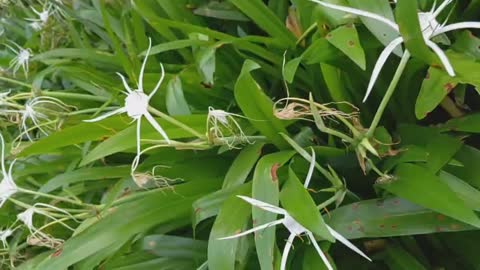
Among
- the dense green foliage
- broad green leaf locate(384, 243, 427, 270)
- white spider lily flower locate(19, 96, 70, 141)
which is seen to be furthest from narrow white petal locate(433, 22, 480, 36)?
white spider lily flower locate(19, 96, 70, 141)

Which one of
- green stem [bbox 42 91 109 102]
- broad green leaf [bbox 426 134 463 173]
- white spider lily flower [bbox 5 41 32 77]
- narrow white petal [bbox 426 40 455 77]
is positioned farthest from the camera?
white spider lily flower [bbox 5 41 32 77]

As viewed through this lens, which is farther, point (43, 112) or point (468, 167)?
point (43, 112)

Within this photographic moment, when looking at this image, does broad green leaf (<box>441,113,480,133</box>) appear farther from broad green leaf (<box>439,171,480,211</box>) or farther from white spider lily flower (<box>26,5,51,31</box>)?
white spider lily flower (<box>26,5,51,31</box>)

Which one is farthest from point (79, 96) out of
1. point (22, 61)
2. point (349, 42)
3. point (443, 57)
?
point (443, 57)

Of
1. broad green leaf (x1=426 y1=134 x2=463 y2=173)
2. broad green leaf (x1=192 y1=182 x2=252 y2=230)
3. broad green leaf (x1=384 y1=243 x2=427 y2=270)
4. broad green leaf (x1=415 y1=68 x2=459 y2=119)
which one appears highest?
broad green leaf (x1=415 y1=68 x2=459 y2=119)

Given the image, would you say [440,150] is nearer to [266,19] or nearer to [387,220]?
[387,220]

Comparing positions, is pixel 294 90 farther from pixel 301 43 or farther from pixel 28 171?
pixel 28 171

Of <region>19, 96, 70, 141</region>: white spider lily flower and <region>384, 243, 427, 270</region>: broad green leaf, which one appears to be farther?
<region>19, 96, 70, 141</region>: white spider lily flower
